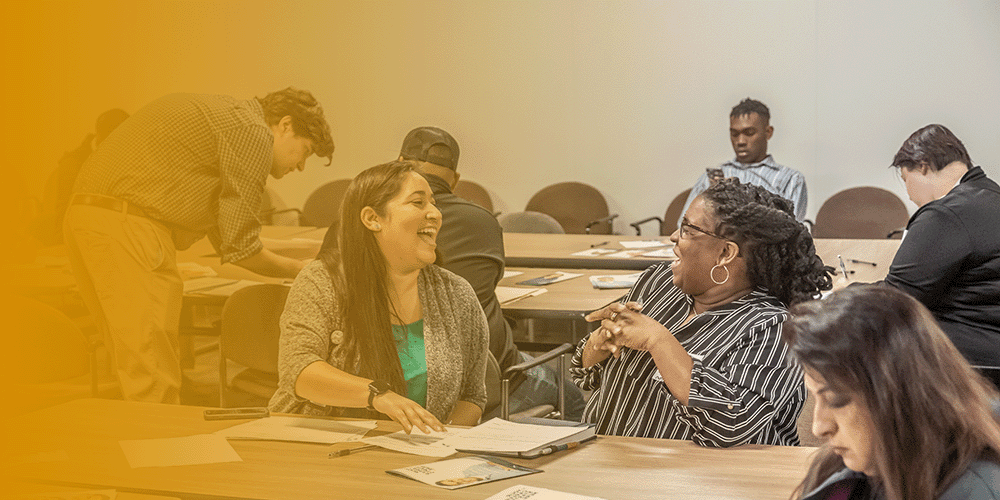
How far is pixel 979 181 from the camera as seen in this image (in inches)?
119

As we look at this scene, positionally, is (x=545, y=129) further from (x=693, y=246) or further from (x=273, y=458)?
(x=273, y=458)

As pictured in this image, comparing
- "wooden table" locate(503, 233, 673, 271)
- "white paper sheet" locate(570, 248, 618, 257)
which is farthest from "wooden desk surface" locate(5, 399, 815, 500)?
"white paper sheet" locate(570, 248, 618, 257)

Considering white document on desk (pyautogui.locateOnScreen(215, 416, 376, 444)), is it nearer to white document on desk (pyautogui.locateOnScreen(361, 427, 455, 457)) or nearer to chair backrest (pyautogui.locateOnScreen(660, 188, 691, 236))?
white document on desk (pyautogui.locateOnScreen(361, 427, 455, 457))

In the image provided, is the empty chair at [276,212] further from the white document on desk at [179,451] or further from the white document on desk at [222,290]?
the white document on desk at [179,451]

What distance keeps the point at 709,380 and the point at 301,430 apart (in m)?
0.90

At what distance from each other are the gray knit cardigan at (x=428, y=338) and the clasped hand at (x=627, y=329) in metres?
0.47

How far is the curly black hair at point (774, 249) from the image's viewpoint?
6.75 feet

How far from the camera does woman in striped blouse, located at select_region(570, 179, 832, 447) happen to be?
1873 millimetres

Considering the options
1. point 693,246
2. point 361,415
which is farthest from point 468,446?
point 693,246

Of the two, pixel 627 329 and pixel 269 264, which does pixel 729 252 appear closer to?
pixel 627 329

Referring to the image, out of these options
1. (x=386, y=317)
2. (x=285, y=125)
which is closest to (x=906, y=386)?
(x=386, y=317)

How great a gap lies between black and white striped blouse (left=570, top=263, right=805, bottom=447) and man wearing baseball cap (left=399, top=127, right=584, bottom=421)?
0.72 metres

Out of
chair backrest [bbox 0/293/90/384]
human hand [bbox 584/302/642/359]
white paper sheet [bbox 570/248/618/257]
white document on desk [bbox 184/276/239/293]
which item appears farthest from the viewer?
white paper sheet [bbox 570/248/618/257]

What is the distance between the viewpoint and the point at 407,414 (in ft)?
6.36
